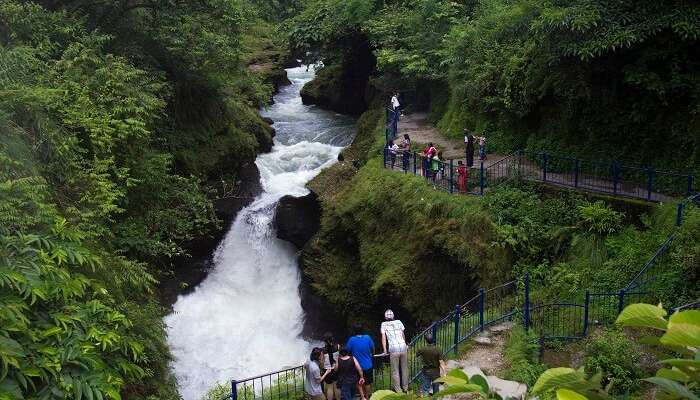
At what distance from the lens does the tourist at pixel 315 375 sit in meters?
10.8

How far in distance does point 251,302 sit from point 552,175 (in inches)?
391

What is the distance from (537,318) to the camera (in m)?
13.2

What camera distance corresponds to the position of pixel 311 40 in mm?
29984

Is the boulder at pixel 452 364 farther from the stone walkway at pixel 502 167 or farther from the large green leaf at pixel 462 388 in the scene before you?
the large green leaf at pixel 462 388

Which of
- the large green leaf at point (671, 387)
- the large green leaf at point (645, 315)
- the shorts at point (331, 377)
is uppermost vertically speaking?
the large green leaf at point (645, 315)

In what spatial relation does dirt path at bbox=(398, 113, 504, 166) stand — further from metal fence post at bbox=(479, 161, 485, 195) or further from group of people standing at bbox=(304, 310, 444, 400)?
group of people standing at bbox=(304, 310, 444, 400)

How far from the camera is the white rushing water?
17.8m

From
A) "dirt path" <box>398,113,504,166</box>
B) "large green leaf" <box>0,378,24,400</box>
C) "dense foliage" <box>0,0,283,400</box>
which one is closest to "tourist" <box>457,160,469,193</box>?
"dirt path" <box>398,113,504,166</box>

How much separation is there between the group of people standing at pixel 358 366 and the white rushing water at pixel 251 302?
5.34 m

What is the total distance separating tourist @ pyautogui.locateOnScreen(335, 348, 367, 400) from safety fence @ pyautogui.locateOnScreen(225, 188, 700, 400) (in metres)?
1.03

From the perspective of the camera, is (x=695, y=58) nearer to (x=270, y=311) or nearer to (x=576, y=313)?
(x=576, y=313)

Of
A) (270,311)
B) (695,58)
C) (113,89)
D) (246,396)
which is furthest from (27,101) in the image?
(695,58)

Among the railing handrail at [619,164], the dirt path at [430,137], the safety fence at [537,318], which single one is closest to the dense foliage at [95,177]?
the safety fence at [537,318]

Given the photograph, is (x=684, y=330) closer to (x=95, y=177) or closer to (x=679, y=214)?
(x=95, y=177)
